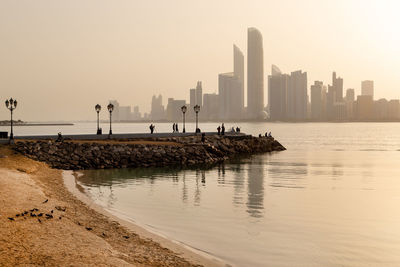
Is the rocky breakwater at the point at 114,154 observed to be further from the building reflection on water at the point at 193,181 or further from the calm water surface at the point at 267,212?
the calm water surface at the point at 267,212

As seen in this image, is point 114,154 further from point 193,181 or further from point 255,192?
point 255,192

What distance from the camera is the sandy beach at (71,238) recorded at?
11.1 metres

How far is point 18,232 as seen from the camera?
13.1 meters

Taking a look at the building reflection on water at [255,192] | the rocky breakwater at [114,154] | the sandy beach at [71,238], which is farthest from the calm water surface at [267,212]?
the rocky breakwater at [114,154]

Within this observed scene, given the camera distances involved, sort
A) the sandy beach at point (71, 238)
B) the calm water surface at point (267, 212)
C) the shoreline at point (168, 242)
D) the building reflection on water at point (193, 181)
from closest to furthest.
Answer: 1. the sandy beach at point (71, 238)
2. the shoreline at point (168, 242)
3. the calm water surface at point (267, 212)
4. the building reflection on water at point (193, 181)

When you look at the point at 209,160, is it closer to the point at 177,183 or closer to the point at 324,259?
the point at 177,183

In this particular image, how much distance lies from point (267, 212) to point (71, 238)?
10.9 m

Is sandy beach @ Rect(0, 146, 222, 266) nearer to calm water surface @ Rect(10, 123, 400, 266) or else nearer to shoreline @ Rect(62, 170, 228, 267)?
shoreline @ Rect(62, 170, 228, 267)

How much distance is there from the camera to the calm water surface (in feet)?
46.6

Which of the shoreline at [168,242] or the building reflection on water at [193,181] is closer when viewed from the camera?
the shoreline at [168,242]

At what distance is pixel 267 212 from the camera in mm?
20859

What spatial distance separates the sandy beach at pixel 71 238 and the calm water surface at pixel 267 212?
146 cm

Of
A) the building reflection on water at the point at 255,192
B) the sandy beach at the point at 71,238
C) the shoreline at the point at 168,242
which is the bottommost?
the building reflection on water at the point at 255,192

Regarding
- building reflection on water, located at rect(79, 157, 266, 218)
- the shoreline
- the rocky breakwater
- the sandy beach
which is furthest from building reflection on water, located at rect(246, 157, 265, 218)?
the rocky breakwater
